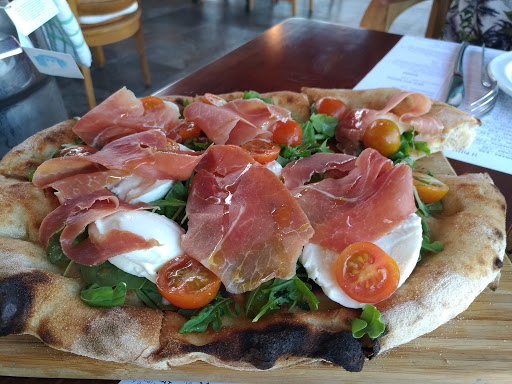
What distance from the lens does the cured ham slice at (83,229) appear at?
1342 mm

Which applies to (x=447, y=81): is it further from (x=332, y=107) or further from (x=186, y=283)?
(x=186, y=283)

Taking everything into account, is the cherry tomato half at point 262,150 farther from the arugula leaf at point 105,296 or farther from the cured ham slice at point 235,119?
the arugula leaf at point 105,296

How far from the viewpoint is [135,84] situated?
5.64m

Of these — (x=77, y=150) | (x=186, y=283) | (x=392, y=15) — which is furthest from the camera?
(x=392, y=15)

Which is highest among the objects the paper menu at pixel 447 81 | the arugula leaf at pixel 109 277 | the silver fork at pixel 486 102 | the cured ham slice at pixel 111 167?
the cured ham slice at pixel 111 167

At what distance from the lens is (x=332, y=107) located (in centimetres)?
222

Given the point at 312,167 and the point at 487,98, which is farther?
the point at 487,98

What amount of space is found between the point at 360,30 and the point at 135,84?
323 centimetres

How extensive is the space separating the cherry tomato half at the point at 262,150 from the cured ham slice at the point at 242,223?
116 millimetres

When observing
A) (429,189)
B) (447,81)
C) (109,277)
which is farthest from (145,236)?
(447,81)

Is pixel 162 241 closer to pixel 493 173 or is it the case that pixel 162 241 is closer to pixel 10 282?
pixel 10 282

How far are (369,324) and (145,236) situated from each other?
743mm

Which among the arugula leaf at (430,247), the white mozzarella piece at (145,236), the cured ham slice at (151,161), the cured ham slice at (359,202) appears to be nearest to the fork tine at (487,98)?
the cured ham slice at (359,202)

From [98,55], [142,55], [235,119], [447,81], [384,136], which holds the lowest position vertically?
[98,55]
